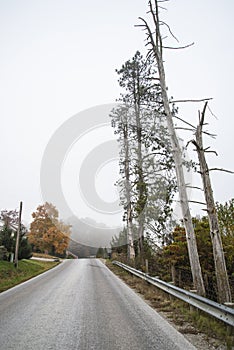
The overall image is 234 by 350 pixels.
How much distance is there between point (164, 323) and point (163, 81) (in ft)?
23.5

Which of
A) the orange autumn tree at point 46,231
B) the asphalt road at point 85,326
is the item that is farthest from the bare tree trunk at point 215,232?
the orange autumn tree at point 46,231

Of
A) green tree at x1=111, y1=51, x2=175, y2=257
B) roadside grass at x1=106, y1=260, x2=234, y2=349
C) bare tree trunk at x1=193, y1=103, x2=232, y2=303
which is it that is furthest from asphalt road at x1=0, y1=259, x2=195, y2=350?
green tree at x1=111, y1=51, x2=175, y2=257

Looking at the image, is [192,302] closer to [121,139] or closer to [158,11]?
[158,11]

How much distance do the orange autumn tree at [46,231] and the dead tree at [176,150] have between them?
35.0m

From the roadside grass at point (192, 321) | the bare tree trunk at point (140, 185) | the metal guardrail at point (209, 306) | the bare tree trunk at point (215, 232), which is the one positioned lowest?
the roadside grass at point (192, 321)

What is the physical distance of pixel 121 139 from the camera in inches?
746

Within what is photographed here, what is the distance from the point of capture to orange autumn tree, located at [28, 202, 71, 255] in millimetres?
39906

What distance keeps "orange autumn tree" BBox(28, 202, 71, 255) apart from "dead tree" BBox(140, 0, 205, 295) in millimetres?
35027

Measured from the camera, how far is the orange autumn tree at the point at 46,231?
39906 millimetres

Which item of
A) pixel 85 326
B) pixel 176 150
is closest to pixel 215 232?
pixel 176 150

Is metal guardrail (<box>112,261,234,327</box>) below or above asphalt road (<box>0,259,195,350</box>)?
above

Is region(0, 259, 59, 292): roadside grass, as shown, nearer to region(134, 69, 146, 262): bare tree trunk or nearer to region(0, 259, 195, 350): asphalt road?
region(0, 259, 195, 350): asphalt road

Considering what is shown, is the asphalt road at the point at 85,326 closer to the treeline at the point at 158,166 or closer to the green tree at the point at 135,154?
the treeline at the point at 158,166

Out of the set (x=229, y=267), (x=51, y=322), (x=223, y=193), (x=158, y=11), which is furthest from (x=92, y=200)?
(x=51, y=322)
